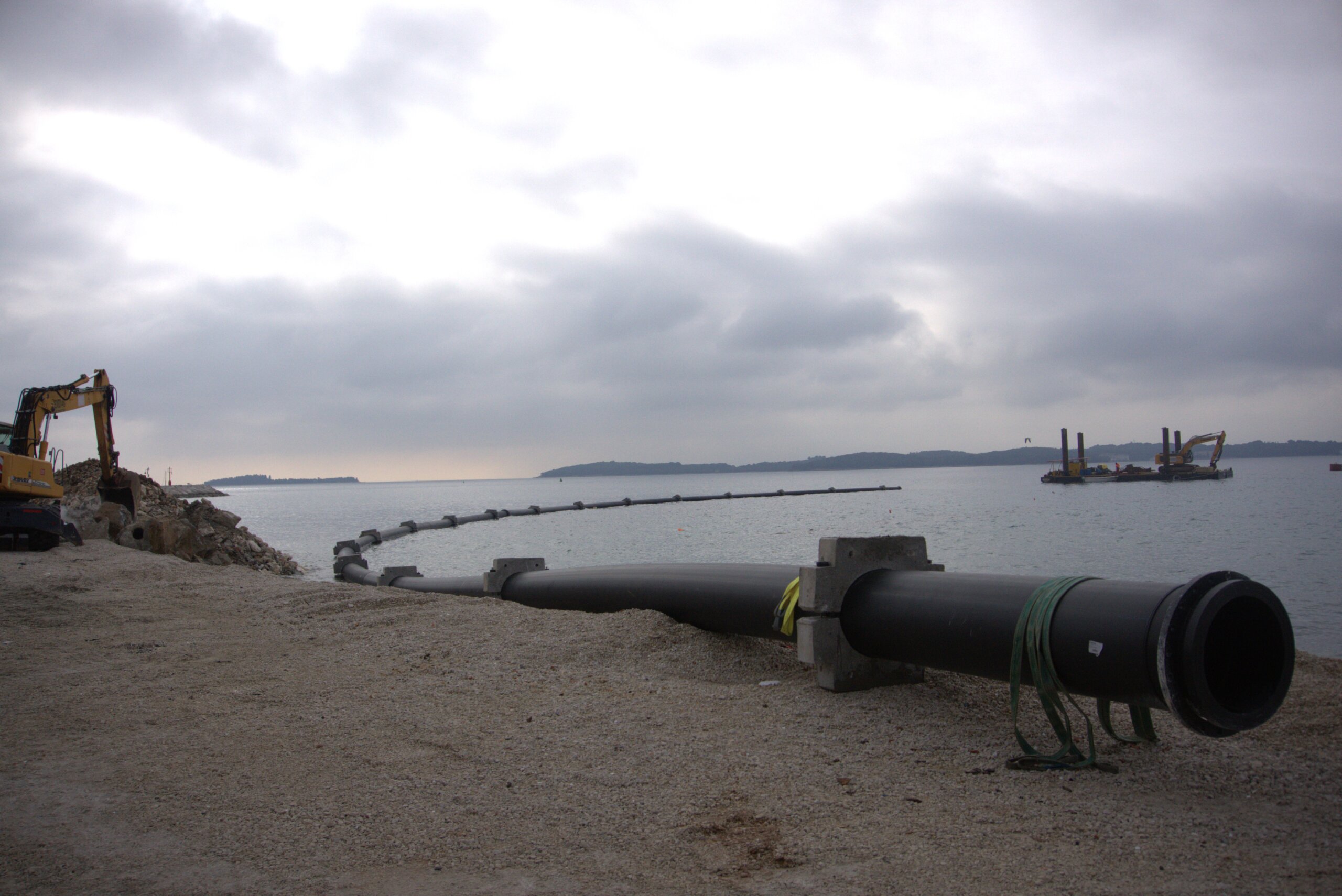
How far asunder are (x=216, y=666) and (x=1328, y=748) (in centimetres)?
695

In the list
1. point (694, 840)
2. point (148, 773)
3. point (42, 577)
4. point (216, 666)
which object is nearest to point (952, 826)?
point (694, 840)

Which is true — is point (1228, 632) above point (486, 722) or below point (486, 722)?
above

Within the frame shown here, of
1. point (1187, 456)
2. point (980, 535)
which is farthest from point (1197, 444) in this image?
point (980, 535)

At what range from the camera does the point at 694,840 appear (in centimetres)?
319

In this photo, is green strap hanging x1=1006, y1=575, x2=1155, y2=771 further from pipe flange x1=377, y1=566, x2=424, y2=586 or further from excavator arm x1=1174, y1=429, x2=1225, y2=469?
excavator arm x1=1174, y1=429, x2=1225, y2=469

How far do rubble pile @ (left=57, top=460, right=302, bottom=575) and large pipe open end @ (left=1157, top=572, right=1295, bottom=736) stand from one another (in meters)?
16.6

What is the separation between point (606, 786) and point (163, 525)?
15.7 m

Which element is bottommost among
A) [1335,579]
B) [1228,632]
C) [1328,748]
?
[1335,579]

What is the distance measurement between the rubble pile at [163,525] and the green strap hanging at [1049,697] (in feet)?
52.2

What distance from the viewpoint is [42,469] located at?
1526cm

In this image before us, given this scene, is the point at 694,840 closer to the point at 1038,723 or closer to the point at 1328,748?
the point at 1038,723

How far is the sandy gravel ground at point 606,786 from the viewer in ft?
9.53

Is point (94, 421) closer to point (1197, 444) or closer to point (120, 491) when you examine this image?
point (120, 491)

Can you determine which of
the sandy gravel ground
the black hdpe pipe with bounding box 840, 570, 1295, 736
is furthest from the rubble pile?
the black hdpe pipe with bounding box 840, 570, 1295, 736
